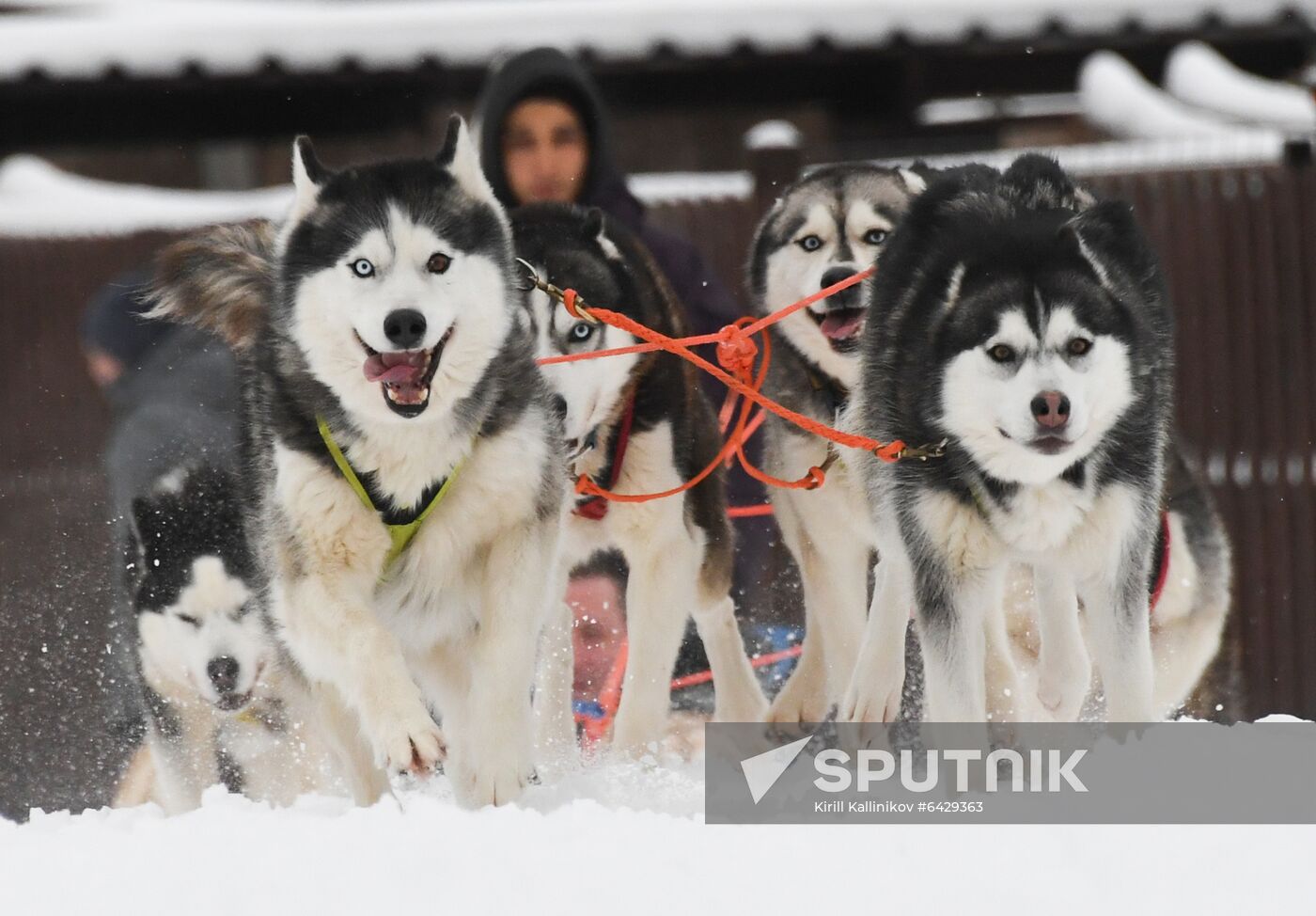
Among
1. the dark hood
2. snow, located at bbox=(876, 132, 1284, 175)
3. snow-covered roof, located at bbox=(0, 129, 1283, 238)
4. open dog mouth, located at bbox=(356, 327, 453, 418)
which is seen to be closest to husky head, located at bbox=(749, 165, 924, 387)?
the dark hood

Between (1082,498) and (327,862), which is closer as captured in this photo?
(327,862)

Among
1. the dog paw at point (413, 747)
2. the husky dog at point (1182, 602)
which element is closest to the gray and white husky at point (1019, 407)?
the husky dog at point (1182, 602)

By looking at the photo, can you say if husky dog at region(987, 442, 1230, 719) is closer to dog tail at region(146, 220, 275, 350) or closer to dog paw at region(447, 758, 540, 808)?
dog paw at region(447, 758, 540, 808)

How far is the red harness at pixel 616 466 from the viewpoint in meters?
3.35

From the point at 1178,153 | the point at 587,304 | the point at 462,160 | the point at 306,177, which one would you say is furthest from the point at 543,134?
the point at 1178,153

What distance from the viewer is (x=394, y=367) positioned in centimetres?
260

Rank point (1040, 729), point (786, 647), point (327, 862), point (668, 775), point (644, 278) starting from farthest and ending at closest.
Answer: point (786, 647) < point (644, 278) < point (668, 775) < point (1040, 729) < point (327, 862)

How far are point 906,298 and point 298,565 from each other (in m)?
1.08

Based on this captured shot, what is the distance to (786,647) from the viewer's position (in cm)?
395

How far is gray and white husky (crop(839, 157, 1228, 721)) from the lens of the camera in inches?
98.9

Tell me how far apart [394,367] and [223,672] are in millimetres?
960

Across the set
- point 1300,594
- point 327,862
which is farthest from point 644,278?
point 1300,594

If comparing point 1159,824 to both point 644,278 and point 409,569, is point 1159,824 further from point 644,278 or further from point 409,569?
point 644,278

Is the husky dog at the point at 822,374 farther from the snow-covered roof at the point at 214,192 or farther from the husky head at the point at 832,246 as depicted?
the snow-covered roof at the point at 214,192
